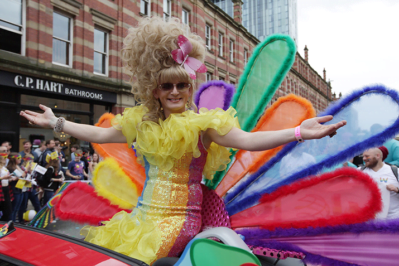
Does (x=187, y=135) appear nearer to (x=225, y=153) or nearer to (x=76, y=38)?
(x=225, y=153)

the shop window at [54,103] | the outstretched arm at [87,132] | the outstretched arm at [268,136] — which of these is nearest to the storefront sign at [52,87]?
the shop window at [54,103]

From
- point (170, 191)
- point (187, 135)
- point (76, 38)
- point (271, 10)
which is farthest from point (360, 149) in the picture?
point (271, 10)

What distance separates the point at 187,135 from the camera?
142 centimetres

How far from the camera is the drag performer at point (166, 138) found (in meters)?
1.33

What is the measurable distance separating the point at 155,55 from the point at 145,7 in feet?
42.4

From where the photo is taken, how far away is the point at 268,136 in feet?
4.25

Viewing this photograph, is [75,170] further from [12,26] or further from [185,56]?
[185,56]

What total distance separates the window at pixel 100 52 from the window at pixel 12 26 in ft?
9.02

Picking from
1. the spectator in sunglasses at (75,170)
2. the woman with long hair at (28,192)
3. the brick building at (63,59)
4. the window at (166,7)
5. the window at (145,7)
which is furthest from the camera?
the window at (166,7)

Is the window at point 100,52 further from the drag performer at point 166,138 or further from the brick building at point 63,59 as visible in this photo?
the drag performer at point 166,138

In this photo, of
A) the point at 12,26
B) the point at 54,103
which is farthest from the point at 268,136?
the point at 54,103

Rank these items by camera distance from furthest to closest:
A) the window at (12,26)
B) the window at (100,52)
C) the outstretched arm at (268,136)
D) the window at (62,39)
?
the window at (100,52) → the window at (62,39) → the window at (12,26) → the outstretched arm at (268,136)

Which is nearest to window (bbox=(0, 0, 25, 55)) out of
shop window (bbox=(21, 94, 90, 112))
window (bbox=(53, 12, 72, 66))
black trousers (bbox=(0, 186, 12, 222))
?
window (bbox=(53, 12, 72, 66))

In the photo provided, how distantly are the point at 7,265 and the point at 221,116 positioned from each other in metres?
1.06
